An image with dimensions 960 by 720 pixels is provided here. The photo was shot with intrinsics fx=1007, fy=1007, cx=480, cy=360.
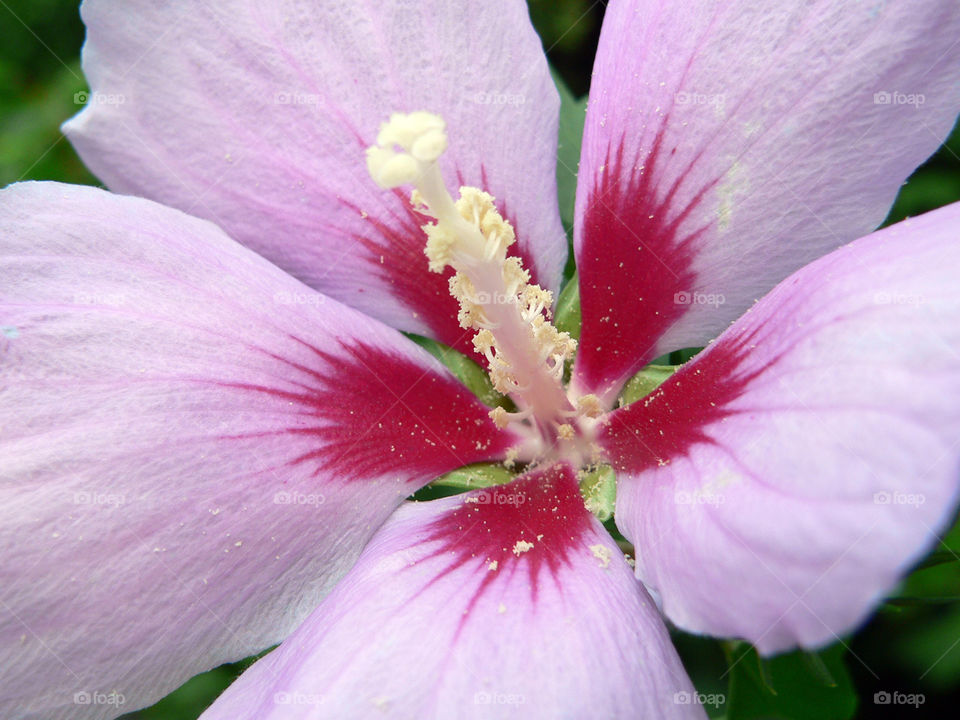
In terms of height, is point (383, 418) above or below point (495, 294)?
below

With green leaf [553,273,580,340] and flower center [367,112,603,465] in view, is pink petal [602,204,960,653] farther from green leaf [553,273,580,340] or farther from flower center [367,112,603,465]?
green leaf [553,273,580,340]

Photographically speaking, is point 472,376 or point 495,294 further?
point 472,376

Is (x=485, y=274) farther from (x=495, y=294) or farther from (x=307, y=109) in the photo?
(x=307, y=109)

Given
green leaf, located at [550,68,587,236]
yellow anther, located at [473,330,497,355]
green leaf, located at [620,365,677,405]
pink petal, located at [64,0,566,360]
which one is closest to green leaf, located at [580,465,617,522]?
green leaf, located at [620,365,677,405]

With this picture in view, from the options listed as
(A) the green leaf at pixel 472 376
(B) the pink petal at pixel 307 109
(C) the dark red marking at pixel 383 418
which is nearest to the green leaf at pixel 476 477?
(C) the dark red marking at pixel 383 418

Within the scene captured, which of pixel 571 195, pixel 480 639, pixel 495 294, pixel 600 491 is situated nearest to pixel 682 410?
pixel 600 491

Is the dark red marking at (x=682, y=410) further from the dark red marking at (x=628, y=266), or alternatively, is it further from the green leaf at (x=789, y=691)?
the green leaf at (x=789, y=691)

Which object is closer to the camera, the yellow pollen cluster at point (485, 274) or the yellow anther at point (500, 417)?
the yellow pollen cluster at point (485, 274)
